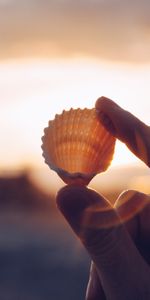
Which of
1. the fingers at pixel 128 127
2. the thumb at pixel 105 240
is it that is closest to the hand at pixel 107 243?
the thumb at pixel 105 240

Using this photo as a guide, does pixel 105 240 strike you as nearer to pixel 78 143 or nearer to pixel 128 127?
pixel 128 127

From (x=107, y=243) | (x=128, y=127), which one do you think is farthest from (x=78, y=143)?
(x=107, y=243)

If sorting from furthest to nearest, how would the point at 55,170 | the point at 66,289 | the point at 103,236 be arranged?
the point at 66,289 < the point at 55,170 < the point at 103,236

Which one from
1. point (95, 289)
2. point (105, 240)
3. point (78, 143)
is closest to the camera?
point (105, 240)

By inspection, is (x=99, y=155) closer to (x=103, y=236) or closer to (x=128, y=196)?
(x=128, y=196)

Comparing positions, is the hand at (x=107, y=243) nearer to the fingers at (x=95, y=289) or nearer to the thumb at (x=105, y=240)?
the thumb at (x=105, y=240)

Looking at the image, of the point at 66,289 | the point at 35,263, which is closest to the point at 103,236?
the point at 66,289
